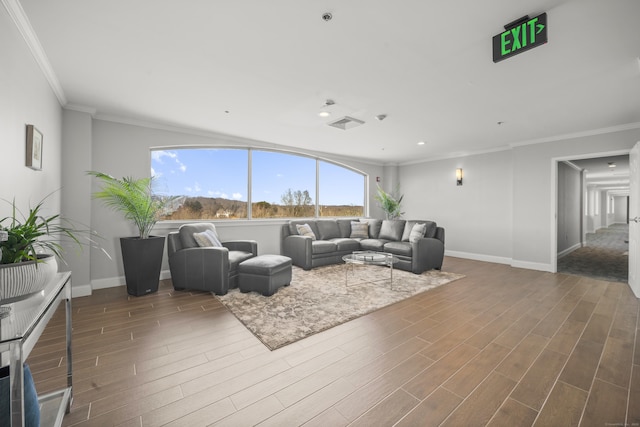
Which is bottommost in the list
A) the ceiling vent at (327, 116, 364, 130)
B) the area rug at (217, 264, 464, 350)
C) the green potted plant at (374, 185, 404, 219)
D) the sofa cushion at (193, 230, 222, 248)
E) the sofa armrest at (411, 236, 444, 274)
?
the area rug at (217, 264, 464, 350)

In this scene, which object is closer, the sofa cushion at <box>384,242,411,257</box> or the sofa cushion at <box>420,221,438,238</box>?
the sofa cushion at <box>384,242,411,257</box>

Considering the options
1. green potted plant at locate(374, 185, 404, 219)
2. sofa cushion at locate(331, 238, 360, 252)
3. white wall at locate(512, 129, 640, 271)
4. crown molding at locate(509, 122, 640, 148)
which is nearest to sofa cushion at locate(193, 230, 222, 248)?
sofa cushion at locate(331, 238, 360, 252)

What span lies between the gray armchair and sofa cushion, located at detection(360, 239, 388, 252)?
2659mm

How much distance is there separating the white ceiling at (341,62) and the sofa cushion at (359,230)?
2586 millimetres

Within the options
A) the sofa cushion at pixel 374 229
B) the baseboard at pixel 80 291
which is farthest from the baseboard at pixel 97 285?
the sofa cushion at pixel 374 229

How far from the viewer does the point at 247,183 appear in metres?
5.50

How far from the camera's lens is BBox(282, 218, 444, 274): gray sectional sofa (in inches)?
189

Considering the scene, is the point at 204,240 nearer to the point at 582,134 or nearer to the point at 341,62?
the point at 341,62

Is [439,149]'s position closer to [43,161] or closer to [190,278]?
[190,278]

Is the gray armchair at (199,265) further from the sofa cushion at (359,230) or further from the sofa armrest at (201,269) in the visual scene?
the sofa cushion at (359,230)

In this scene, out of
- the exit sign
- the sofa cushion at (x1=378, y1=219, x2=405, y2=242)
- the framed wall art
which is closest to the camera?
the exit sign

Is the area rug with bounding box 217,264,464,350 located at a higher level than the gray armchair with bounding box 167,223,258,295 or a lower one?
lower

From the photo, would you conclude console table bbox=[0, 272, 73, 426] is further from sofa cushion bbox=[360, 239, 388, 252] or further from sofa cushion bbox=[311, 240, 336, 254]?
sofa cushion bbox=[360, 239, 388, 252]

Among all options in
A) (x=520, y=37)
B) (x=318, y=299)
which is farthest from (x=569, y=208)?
(x=318, y=299)
